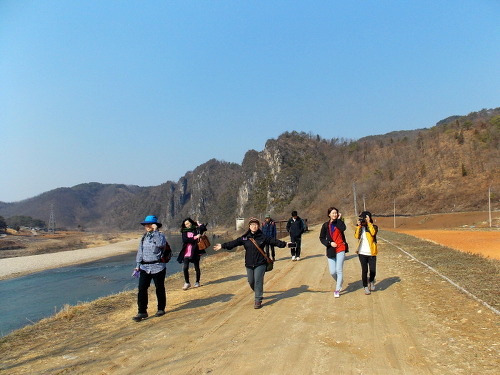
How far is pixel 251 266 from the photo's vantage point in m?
7.25

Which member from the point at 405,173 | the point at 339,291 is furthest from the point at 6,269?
the point at 405,173

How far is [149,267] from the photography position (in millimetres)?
6977

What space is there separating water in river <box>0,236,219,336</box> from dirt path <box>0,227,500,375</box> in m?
7.10

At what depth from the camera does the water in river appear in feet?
55.1

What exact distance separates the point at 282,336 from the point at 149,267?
9.62 ft

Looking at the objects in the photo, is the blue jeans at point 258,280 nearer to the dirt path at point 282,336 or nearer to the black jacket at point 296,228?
the dirt path at point 282,336

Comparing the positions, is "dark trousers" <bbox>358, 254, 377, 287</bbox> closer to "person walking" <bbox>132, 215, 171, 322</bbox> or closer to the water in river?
"person walking" <bbox>132, 215, 171, 322</bbox>

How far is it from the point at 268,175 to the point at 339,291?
130221 millimetres

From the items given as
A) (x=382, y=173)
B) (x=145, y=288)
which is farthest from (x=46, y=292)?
(x=382, y=173)

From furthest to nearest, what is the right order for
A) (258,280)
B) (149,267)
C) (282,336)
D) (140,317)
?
(258,280) → (149,267) → (140,317) → (282,336)

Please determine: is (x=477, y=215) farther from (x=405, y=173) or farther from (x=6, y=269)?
(x=6, y=269)

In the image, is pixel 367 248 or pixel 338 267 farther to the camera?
pixel 367 248

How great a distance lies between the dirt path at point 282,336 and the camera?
438cm

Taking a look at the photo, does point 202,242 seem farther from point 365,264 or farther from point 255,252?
point 365,264
